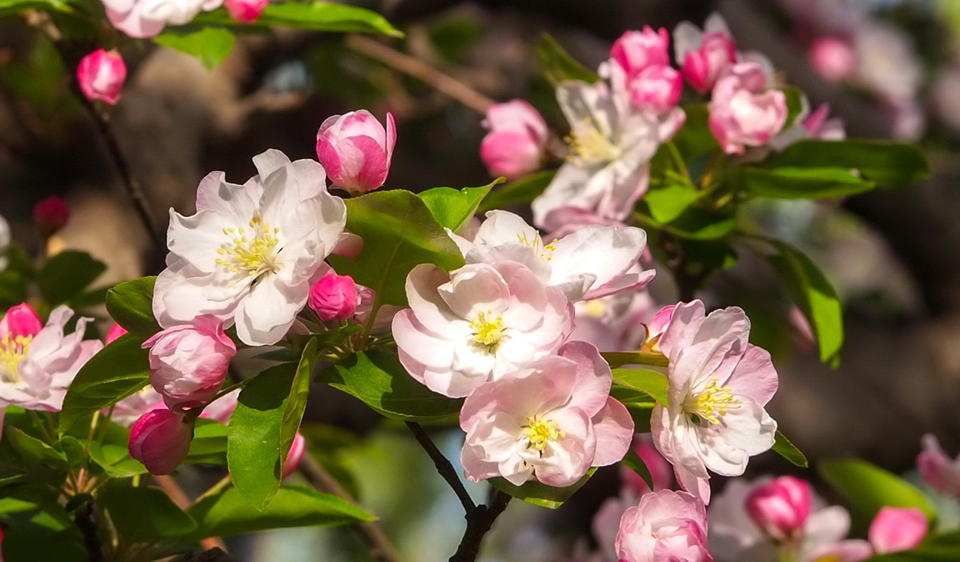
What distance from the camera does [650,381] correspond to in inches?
32.5

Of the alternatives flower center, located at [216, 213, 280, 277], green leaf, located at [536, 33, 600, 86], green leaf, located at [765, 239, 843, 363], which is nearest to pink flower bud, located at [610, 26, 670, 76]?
green leaf, located at [536, 33, 600, 86]

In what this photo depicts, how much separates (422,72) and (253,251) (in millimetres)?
1232

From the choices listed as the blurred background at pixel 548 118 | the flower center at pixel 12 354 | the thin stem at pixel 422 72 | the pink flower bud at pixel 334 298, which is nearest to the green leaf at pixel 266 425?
the pink flower bud at pixel 334 298

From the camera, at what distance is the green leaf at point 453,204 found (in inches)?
32.7

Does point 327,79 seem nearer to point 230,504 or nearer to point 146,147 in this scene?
point 146,147

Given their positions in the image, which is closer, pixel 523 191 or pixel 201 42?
pixel 201 42

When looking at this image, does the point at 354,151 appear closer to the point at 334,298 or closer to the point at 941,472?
the point at 334,298

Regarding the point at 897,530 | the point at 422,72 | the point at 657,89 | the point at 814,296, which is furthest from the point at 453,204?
the point at 422,72

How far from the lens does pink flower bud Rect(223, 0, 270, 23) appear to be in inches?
47.7

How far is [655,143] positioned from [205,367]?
0.66 m

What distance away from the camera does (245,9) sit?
121cm

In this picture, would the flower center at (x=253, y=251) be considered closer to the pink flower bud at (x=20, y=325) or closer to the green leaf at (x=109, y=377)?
the green leaf at (x=109, y=377)

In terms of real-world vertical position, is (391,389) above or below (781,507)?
above

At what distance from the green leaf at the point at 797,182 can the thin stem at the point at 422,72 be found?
561 millimetres
